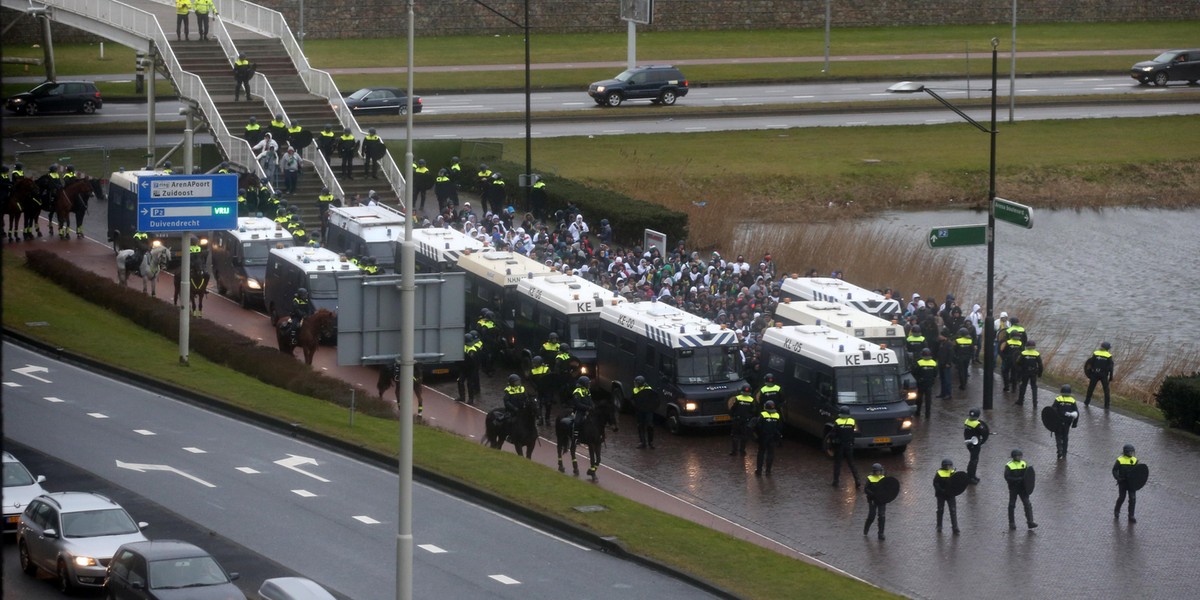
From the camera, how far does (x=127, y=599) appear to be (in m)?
15.7

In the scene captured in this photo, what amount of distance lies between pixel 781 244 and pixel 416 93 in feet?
92.4

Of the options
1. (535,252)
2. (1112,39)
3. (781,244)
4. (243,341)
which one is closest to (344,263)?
(243,341)

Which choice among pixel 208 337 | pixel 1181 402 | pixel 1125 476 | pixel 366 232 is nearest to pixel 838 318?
pixel 1181 402

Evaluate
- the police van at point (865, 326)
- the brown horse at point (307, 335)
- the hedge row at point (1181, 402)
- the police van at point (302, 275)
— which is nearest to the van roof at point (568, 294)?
the police van at point (302, 275)

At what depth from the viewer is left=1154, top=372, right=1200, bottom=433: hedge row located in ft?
96.1

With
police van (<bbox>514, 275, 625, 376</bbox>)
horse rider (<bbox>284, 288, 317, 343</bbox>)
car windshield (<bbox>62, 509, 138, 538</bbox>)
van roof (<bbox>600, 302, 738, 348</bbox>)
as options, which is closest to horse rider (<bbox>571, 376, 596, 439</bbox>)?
van roof (<bbox>600, 302, 738, 348</bbox>)

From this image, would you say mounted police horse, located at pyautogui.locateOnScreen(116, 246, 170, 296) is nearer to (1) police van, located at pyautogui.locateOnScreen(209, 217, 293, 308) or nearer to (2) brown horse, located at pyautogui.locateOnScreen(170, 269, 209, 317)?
(2) brown horse, located at pyautogui.locateOnScreen(170, 269, 209, 317)

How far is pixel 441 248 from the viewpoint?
37.3 metres

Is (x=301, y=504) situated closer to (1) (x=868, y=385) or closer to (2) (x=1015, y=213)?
(1) (x=868, y=385)

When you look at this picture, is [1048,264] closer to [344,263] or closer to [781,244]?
[781,244]

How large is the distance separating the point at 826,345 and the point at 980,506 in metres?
5.01

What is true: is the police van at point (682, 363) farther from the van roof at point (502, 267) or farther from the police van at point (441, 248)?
the police van at point (441, 248)

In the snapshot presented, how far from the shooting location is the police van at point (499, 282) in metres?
33.9

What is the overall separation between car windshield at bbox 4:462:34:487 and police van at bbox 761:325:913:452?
13619mm
